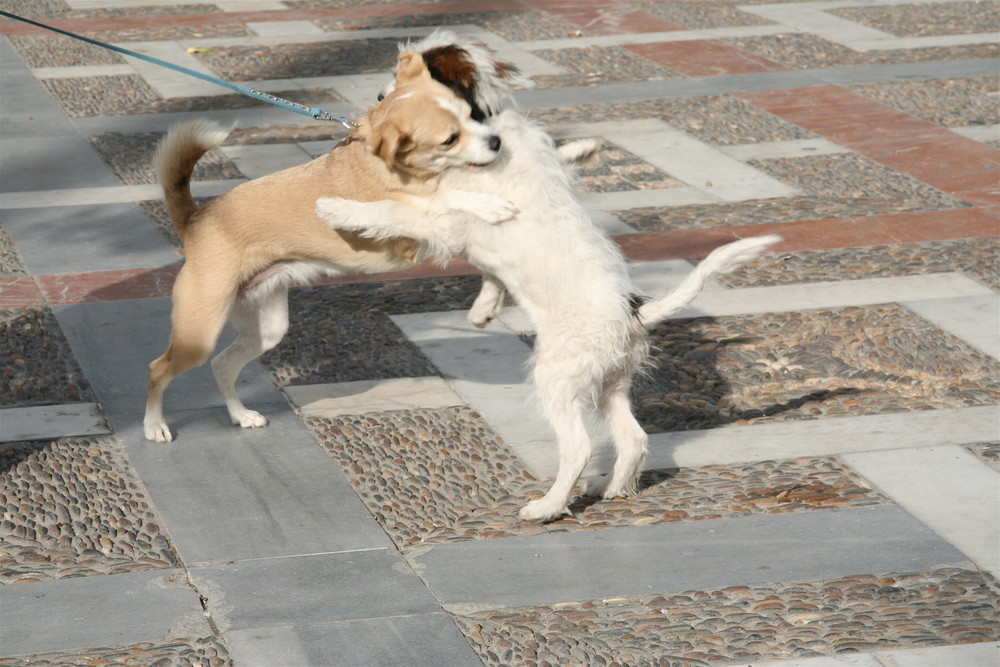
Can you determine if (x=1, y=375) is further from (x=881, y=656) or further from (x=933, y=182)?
(x=933, y=182)

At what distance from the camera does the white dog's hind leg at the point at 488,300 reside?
482cm

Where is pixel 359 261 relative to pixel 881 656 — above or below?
above

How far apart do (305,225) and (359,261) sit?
0.25 meters

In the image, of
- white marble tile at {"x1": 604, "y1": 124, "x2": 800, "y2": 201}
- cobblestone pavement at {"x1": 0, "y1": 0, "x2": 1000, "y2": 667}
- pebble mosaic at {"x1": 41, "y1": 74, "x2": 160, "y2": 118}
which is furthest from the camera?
pebble mosaic at {"x1": 41, "y1": 74, "x2": 160, "y2": 118}

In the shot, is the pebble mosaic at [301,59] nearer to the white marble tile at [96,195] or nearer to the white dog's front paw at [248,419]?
the white marble tile at [96,195]

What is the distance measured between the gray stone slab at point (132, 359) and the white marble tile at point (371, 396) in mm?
136

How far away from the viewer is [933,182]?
27.6 feet

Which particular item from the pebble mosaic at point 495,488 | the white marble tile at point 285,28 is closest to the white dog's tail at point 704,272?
the pebble mosaic at point 495,488

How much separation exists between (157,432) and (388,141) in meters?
1.72

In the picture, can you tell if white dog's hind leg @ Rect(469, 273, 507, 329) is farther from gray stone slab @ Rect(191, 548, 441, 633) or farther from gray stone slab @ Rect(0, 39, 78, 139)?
gray stone slab @ Rect(0, 39, 78, 139)

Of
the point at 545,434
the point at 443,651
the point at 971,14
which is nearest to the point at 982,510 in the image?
the point at 545,434

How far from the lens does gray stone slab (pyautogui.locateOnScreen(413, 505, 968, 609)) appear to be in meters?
4.11

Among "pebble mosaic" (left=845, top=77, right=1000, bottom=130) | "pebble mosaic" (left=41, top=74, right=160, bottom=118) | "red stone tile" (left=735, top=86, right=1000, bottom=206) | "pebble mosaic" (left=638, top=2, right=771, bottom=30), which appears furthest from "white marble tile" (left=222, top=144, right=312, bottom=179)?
"pebble mosaic" (left=638, top=2, right=771, bottom=30)

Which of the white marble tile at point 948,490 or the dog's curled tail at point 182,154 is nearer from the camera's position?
the white marble tile at point 948,490
